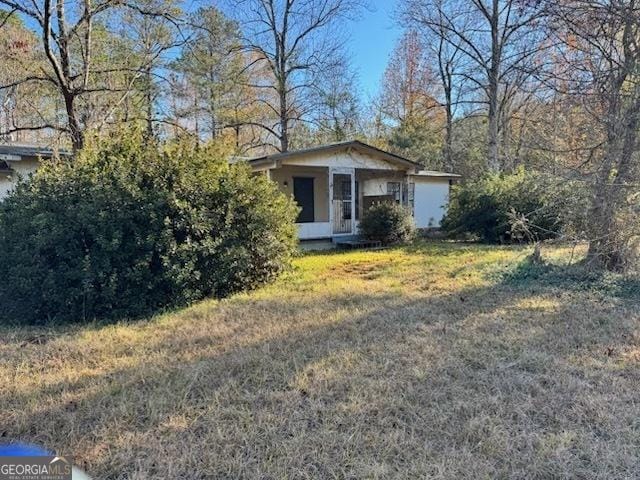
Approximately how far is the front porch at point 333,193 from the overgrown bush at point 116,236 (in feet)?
19.0

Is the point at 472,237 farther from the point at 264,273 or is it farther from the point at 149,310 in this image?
the point at 149,310

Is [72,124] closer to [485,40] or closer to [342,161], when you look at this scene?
[342,161]

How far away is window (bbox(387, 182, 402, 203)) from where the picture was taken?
15911 mm

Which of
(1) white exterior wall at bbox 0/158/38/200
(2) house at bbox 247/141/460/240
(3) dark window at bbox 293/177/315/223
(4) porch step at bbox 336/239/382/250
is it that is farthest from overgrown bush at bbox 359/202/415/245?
(1) white exterior wall at bbox 0/158/38/200

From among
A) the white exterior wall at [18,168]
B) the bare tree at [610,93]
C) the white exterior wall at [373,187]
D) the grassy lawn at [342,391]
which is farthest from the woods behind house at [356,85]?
the white exterior wall at [373,187]

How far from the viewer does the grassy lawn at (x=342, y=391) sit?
2.34 meters

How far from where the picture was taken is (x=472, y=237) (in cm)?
1430

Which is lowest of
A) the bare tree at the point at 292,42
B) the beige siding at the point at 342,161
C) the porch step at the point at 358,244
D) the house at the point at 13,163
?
the porch step at the point at 358,244

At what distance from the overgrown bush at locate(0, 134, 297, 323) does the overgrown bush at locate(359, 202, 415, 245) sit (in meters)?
7.10

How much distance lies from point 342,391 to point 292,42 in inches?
850

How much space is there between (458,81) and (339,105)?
6.97 meters

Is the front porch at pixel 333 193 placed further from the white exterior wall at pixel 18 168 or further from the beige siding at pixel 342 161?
the white exterior wall at pixel 18 168

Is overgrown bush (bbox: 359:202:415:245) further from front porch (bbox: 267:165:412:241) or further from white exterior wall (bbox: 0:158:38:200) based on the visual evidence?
white exterior wall (bbox: 0:158:38:200)

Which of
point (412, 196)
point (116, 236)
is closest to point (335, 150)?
point (412, 196)
